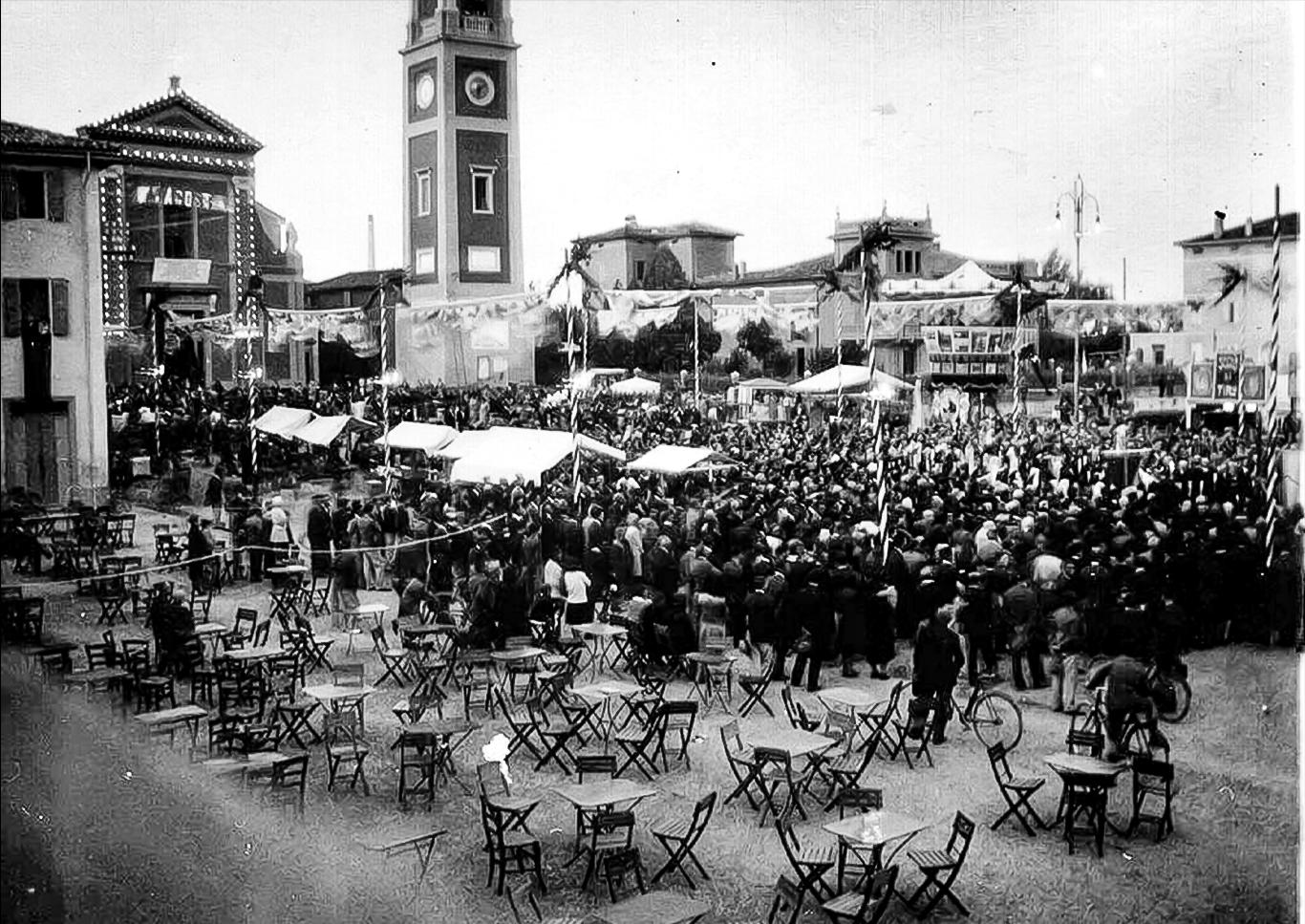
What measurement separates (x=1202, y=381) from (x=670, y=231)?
2824 millimetres

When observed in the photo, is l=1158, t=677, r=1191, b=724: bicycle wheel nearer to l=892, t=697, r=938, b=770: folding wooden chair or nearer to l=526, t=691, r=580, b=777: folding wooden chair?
l=892, t=697, r=938, b=770: folding wooden chair

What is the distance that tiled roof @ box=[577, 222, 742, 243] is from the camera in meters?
7.57

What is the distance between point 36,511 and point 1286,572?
6209 mm

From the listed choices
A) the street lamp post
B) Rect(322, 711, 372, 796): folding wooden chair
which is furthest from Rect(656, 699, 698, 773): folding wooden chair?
the street lamp post

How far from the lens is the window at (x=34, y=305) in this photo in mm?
6426

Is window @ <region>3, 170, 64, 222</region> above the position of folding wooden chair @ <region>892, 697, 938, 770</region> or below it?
above

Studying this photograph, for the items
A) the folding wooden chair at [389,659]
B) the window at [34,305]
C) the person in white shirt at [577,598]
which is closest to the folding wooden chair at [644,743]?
the person in white shirt at [577,598]

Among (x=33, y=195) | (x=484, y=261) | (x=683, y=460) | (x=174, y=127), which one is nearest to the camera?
(x=33, y=195)

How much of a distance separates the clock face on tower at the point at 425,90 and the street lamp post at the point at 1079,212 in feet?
10.6

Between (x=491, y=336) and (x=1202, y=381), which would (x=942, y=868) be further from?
(x=491, y=336)

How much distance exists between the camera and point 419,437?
286 inches

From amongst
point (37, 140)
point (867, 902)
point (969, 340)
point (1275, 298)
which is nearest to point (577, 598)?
point (867, 902)

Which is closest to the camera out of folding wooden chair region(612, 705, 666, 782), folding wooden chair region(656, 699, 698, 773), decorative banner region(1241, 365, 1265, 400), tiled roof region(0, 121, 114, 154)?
tiled roof region(0, 121, 114, 154)

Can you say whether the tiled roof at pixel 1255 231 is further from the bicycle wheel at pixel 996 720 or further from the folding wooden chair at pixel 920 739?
the folding wooden chair at pixel 920 739
